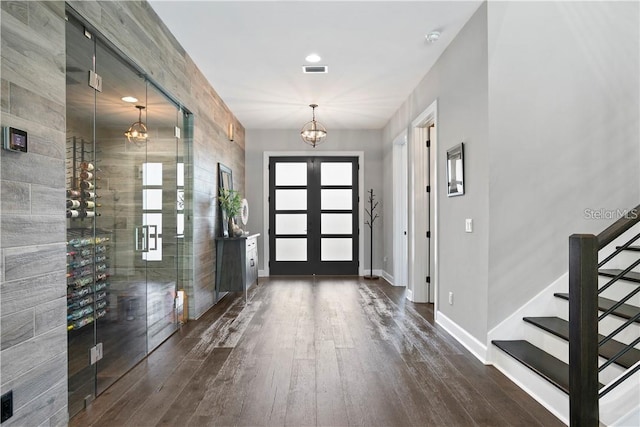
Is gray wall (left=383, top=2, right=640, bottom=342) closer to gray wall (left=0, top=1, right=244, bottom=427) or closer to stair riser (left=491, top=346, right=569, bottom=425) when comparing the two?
stair riser (left=491, top=346, right=569, bottom=425)

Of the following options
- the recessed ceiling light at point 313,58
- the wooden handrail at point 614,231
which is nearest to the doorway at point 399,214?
the recessed ceiling light at point 313,58

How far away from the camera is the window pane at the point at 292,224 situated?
25.7ft

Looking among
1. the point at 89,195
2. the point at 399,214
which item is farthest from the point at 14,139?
the point at 399,214

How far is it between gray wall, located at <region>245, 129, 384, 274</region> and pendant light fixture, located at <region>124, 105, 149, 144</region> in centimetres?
451

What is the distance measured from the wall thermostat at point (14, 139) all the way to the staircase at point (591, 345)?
254cm

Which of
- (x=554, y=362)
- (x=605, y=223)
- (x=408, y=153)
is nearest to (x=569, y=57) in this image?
(x=605, y=223)

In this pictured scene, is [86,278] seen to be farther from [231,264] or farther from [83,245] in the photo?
[231,264]

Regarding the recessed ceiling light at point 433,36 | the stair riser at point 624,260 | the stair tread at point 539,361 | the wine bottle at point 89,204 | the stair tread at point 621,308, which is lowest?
the stair tread at point 539,361

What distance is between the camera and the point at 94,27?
247 cm

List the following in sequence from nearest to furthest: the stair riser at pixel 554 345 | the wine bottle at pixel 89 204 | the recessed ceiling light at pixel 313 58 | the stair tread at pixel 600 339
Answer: the stair tread at pixel 600 339, the stair riser at pixel 554 345, the wine bottle at pixel 89 204, the recessed ceiling light at pixel 313 58

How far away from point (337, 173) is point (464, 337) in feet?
15.8

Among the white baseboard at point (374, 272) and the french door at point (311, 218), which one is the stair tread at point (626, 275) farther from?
the french door at point (311, 218)

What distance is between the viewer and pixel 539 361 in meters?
2.67

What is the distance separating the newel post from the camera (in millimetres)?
1801
